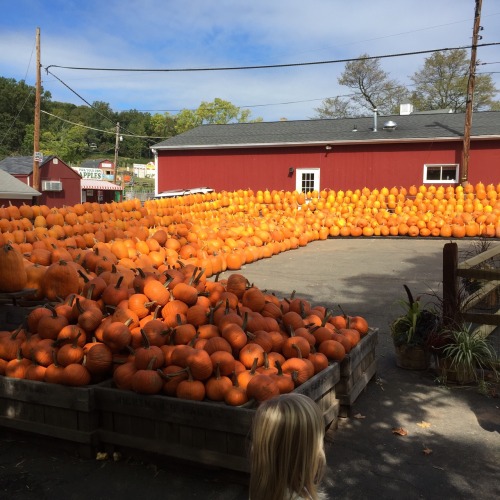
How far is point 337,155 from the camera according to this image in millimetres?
28375

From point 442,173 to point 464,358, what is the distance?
22.3 metres

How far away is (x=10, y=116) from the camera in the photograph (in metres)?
94.5

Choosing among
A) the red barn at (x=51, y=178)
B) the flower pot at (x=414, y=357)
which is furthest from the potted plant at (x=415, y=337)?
the red barn at (x=51, y=178)

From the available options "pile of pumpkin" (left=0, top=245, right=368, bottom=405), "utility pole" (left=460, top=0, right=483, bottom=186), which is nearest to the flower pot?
"pile of pumpkin" (left=0, top=245, right=368, bottom=405)

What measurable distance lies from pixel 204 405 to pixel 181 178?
28.9 m

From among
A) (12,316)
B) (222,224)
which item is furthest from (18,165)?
(12,316)

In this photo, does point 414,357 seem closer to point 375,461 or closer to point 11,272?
point 375,461

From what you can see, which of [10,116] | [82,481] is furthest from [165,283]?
[10,116]

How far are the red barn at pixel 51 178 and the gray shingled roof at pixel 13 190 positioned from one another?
11968mm

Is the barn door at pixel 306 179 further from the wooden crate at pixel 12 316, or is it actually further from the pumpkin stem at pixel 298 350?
the pumpkin stem at pixel 298 350

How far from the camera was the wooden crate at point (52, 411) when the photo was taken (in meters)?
4.33

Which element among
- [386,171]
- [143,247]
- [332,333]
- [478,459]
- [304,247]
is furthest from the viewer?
[386,171]

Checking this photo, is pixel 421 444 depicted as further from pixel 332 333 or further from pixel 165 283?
pixel 165 283

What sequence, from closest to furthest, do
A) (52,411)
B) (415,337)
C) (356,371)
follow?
(52,411), (356,371), (415,337)
